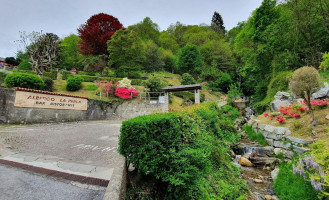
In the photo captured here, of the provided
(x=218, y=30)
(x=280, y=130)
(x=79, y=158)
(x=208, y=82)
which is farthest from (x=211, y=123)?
(x=218, y=30)

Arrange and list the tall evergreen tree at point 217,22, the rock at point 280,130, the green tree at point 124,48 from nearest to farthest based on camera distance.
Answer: the rock at point 280,130 < the green tree at point 124,48 < the tall evergreen tree at point 217,22

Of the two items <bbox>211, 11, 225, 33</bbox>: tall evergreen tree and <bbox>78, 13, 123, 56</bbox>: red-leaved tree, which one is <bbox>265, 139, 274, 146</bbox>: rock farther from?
<bbox>211, 11, 225, 33</bbox>: tall evergreen tree

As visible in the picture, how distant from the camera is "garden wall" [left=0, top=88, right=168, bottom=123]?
9.04 metres

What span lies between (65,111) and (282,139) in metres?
13.4

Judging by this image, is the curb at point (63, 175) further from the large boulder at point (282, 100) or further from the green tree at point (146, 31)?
the green tree at point (146, 31)

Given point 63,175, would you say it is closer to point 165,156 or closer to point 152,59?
point 165,156

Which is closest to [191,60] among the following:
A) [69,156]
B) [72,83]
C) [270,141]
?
[72,83]

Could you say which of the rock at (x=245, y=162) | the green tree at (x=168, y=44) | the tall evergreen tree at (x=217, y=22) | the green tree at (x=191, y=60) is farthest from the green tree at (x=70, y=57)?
the tall evergreen tree at (x=217, y=22)

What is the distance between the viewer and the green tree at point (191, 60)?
106 feet

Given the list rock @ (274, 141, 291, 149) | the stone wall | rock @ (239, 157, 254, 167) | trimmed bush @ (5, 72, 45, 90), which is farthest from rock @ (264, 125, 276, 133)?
trimmed bush @ (5, 72, 45, 90)

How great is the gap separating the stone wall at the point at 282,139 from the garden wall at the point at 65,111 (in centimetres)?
537

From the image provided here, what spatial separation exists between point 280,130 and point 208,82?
84.7 feet

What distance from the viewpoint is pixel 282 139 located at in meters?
6.73

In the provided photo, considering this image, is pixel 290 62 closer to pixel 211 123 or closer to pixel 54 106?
pixel 211 123
